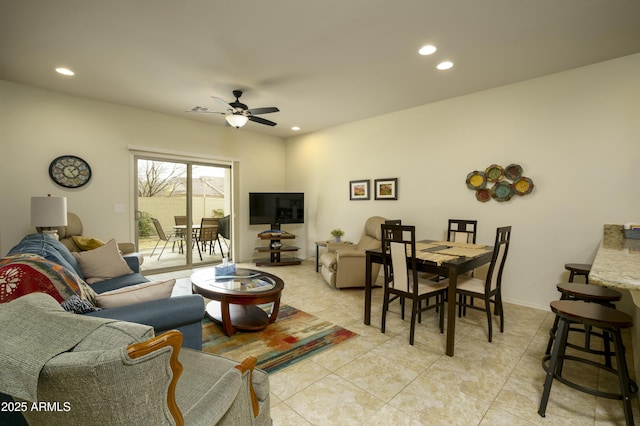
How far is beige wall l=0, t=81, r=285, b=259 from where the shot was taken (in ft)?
12.2

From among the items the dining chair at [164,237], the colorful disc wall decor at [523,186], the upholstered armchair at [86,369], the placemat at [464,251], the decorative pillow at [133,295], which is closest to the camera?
the upholstered armchair at [86,369]

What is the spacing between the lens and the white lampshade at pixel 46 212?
3.21m

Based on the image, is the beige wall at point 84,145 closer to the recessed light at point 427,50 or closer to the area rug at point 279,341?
the area rug at point 279,341

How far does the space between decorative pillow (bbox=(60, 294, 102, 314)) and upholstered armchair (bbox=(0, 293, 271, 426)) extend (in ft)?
1.63

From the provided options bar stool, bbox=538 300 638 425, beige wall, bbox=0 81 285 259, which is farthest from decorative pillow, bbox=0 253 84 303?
beige wall, bbox=0 81 285 259

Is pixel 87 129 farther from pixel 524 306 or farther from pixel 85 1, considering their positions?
pixel 524 306

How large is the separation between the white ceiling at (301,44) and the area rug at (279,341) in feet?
9.15

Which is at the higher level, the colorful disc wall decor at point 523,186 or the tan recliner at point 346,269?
the colorful disc wall decor at point 523,186

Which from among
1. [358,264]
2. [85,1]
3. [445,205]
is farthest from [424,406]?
[85,1]

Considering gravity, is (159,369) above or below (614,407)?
above

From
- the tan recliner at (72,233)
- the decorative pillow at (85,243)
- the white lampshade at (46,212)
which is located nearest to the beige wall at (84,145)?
the tan recliner at (72,233)

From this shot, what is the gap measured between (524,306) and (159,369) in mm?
4119

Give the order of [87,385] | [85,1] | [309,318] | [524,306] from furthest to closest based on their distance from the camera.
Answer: [524,306] → [309,318] → [85,1] → [87,385]

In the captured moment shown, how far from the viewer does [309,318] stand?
10.3ft
